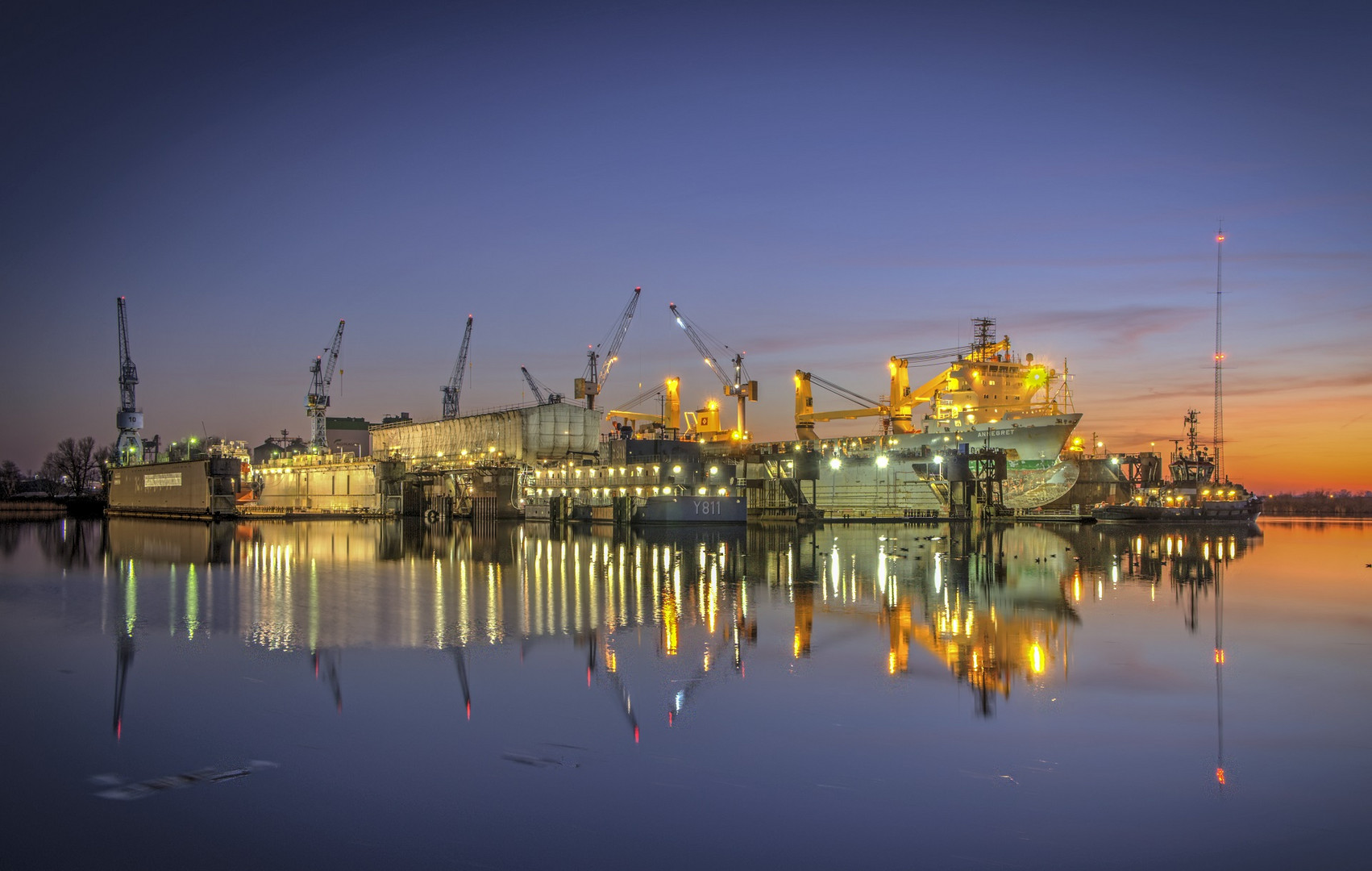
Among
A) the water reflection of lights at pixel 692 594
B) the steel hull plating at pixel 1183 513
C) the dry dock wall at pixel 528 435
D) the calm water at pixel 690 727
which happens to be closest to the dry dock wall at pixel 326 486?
the dry dock wall at pixel 528 435

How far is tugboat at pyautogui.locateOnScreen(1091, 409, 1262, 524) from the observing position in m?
70.8

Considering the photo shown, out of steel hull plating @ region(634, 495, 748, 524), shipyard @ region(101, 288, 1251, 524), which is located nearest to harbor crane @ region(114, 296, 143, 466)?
shipyard @ region(101, 288, 1251, 524)

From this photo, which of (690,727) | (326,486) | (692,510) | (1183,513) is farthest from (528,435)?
(690,727)

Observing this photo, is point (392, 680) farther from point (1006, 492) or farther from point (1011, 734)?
point (1006, 492)

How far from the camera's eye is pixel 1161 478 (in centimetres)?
9756

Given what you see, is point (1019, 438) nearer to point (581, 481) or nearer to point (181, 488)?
point (581, 481)

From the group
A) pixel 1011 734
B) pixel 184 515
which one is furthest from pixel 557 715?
pixel 184 515

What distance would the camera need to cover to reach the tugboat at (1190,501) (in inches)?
2785

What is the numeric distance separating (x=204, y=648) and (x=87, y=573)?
765 inches

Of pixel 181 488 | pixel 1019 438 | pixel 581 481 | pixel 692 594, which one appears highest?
pixel 1019 438

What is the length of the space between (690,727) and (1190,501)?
91396 mm

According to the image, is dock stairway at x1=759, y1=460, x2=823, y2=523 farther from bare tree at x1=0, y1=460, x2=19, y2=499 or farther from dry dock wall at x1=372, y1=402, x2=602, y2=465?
bare tree at x1=0, y1=460, x2=19, y2=499

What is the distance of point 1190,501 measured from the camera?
8762 centimetres

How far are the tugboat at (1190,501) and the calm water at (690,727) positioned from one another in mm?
50242
